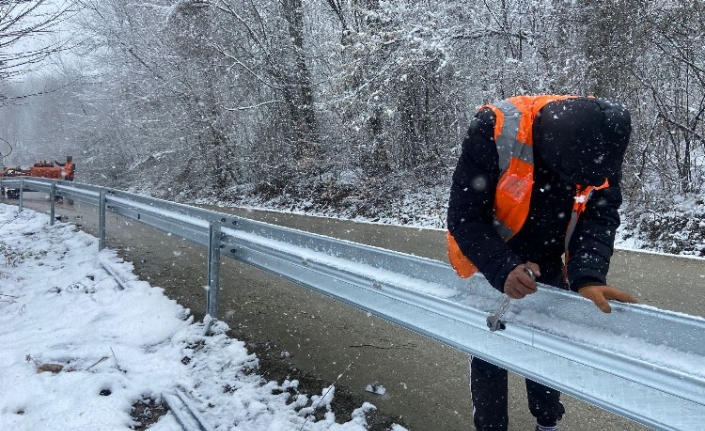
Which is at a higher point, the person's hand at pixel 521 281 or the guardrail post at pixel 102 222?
the person's hand at pixel 521 281

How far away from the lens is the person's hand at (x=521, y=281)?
1871mm

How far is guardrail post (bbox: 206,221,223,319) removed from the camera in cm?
419

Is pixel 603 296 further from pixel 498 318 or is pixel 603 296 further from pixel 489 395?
pixel 489 395

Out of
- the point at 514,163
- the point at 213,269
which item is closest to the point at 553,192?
the point at 514,163

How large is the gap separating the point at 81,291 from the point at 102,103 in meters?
27.4

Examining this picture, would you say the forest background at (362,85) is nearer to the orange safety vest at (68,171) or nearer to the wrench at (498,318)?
the orange safety vest at (68,171)

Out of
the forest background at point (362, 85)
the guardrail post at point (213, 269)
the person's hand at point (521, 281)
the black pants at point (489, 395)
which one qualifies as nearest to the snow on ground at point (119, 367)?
the guardrail post at point (213, 269)

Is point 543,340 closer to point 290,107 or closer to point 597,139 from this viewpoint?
point 597,139

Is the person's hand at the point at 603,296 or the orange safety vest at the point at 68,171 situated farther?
the orange safety vest at the point at 68,171

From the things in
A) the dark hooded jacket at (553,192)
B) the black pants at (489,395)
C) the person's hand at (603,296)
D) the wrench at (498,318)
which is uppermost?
the dark hooded jacket at (553,192)

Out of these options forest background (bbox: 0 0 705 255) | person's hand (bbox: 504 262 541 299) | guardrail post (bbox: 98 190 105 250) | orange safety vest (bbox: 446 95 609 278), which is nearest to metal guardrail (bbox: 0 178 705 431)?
person's hand (bbox: 504 262 541 299)

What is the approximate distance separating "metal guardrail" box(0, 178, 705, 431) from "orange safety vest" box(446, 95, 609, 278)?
31cm

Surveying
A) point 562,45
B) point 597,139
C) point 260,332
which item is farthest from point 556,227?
point 562,45

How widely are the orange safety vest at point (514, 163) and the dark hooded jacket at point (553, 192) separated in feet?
0.11
